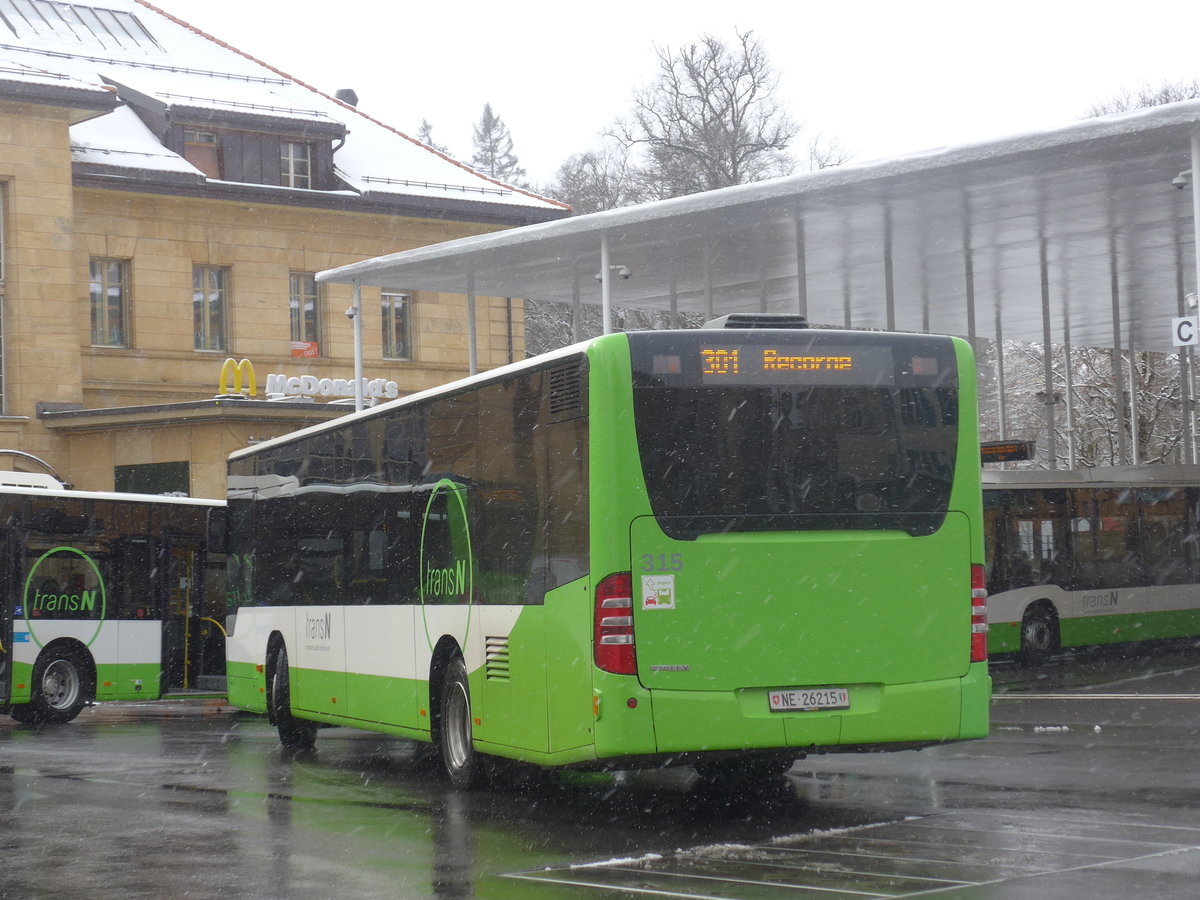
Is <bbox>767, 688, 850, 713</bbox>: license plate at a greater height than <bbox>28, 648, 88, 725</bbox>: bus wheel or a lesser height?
greater

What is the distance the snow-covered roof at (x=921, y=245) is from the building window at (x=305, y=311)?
15235mm

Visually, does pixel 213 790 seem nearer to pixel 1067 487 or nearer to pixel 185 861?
pixel 185 861

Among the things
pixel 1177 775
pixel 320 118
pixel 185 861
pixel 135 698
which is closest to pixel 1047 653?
pixel 135 698

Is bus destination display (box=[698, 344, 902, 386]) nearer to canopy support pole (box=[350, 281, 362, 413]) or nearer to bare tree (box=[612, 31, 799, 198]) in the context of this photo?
canopy support pole (box=[350, 281, 362, 413])

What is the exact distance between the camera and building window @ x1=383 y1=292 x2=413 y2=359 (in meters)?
46.0

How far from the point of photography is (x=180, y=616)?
24.2 meters

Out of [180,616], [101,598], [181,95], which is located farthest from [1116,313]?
[181,95]

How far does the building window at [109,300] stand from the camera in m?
41.3

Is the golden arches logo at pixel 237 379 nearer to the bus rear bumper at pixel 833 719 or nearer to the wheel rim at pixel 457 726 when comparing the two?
the wheel rim at pixel 457 726

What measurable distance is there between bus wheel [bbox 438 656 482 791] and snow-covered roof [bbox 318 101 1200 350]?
8286mm

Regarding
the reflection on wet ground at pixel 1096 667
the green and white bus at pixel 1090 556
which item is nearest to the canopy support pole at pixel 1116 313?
the green and white bus at pixel 1090 556

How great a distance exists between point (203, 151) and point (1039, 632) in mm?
25142

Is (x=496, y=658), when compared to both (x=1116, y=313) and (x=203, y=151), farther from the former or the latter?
(x=203, y=151)

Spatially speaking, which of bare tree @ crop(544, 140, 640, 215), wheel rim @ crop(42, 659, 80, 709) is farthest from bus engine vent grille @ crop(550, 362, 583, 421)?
bare tree @ crop(544, 140, 640, 215)
